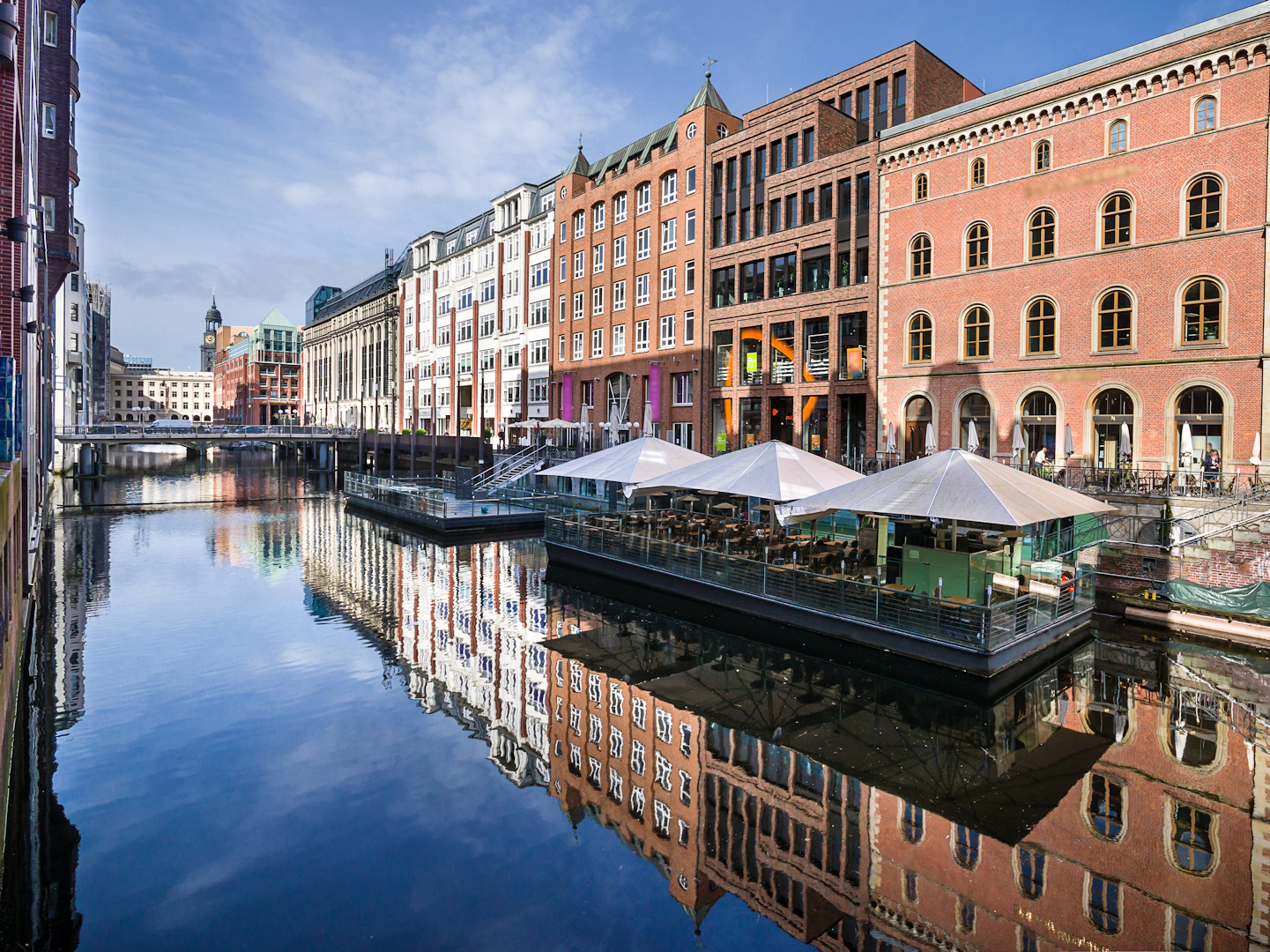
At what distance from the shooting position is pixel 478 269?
64.8 m

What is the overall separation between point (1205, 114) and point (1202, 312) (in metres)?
6.51

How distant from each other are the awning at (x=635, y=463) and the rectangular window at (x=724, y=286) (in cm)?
1784

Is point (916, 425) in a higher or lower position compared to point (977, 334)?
lower

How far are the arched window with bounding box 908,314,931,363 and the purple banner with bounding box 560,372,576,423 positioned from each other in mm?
26239

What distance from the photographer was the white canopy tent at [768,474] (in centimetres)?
1837

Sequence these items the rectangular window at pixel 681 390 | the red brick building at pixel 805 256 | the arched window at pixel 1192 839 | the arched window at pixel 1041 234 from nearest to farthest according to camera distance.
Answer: the arched window at pixel 1192 839
the arched window at pixel 1041 234
the red brick building at pixel 805 256
the rectangular window at pixel 681 390

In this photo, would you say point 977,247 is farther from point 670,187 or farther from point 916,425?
point 670,187

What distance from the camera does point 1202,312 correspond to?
23.6m

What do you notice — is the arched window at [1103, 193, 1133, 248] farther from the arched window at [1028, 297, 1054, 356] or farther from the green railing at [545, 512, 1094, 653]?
the green railing at [545, 512, 1094, 653]

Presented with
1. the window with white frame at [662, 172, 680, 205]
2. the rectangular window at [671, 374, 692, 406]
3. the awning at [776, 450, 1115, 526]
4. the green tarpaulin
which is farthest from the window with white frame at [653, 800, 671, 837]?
the window with white frame at [662, 172, 680, 205]

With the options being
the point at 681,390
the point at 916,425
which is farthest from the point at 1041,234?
the point at 681,390

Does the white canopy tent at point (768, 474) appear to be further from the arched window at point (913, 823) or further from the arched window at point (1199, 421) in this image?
the arched window at point (1199, 421)

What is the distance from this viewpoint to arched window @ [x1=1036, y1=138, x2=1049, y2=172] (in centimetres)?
2731

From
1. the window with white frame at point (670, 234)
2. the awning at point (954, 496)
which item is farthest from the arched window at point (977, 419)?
the window with white frame at point (670, 234)
